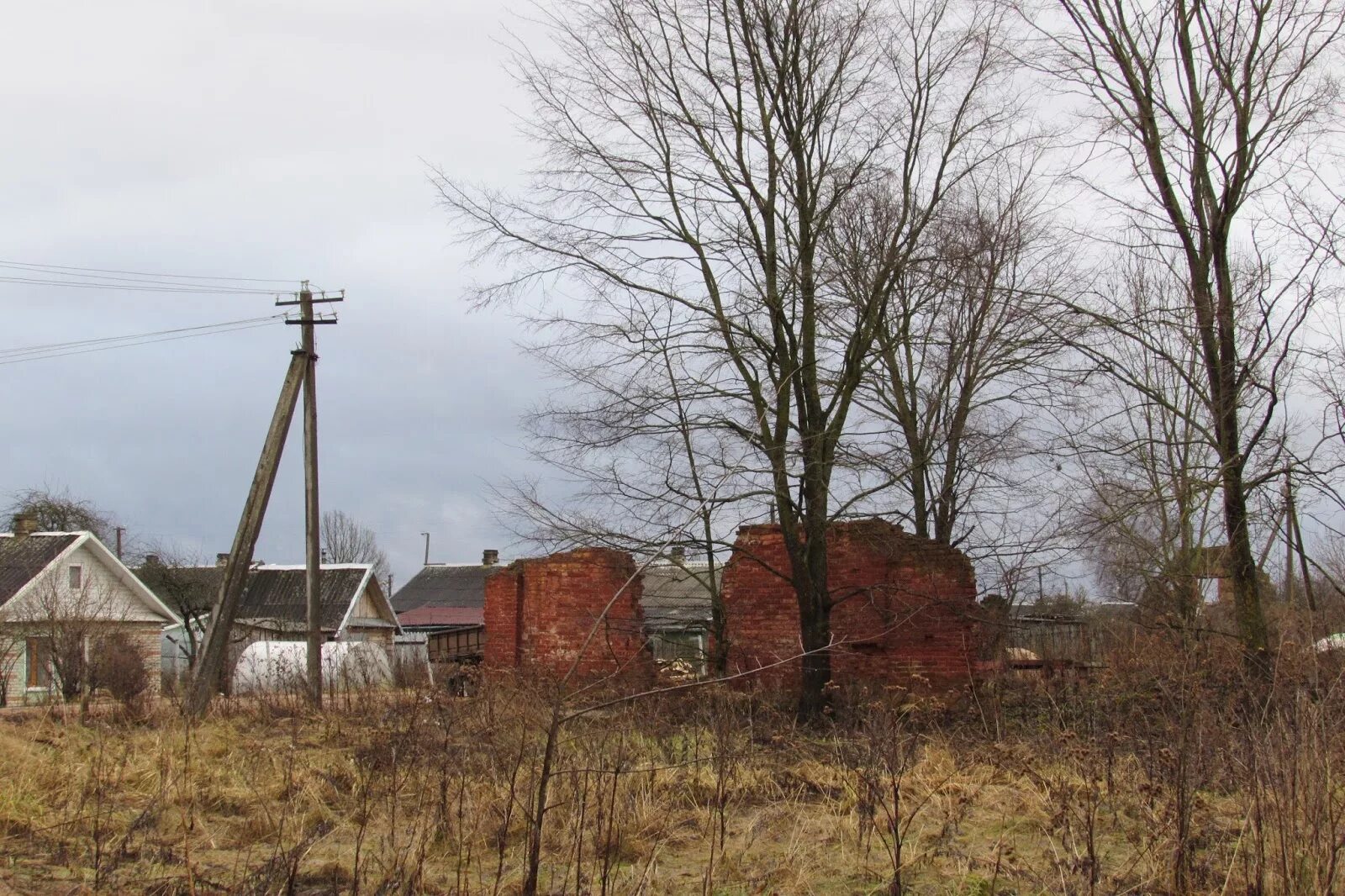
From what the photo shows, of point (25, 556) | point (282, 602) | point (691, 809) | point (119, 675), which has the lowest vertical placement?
point (691, 809)

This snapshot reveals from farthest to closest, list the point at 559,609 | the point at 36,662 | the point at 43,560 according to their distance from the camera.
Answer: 1. the point at 43,560
2. the point at 36,662
3. the point at 559,609

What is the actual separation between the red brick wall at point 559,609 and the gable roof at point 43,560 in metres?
18.1

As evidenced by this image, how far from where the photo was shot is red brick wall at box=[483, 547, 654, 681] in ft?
54.3

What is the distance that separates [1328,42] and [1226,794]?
6735mm

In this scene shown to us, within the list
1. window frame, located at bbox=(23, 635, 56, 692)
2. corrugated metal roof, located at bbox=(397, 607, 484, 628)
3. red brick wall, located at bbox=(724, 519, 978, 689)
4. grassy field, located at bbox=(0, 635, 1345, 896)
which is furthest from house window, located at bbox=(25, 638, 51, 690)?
corrugated metal roof, located at bbox=(397, 607, 484, 628)

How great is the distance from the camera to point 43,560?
32.4 meters

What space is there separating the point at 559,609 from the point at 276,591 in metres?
30.4

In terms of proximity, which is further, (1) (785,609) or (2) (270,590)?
(2) (270,590)

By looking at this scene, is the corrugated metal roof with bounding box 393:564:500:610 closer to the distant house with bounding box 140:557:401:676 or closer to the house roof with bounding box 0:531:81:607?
the distant house with bounding box 140:557:401:676

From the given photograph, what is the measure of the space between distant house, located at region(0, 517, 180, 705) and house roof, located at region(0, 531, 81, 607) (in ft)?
0.08

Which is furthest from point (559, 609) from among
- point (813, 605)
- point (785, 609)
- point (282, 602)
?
point (282, 602)

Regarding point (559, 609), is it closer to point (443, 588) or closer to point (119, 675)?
point (119, 675)

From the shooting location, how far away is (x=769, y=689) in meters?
13.9

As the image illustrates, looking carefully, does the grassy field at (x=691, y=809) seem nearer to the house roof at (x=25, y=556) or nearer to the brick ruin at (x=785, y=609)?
the brick ruin at (x=785, y=609)
